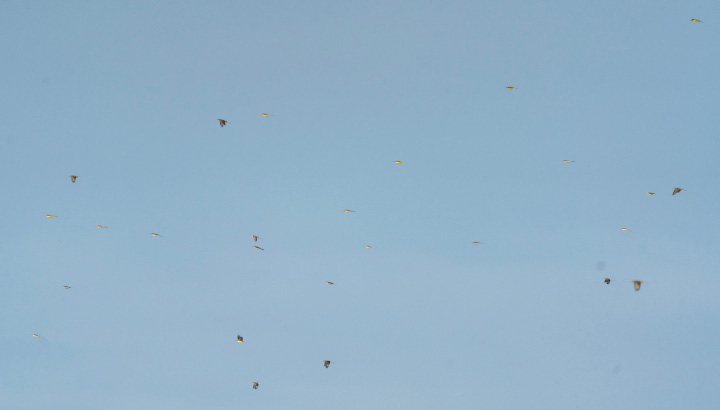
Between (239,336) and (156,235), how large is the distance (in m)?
15.1

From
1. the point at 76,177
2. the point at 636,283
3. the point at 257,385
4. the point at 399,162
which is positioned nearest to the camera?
the point at 636,283

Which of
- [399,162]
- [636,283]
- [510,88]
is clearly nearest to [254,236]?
[399,162]

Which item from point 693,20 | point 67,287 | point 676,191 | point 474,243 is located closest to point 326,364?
point 474,243

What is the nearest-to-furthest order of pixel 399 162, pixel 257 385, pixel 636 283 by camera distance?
pixel 636 283 < pixel 399 162 < pixel 257 385

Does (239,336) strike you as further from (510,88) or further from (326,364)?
(510,88)

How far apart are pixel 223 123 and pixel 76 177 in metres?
21.4

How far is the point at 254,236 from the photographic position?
137m

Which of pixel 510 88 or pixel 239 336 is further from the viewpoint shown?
pixel 239 336

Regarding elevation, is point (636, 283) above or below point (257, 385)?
above

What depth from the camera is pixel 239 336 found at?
423 feet

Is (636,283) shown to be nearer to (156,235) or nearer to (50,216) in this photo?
(156,235)

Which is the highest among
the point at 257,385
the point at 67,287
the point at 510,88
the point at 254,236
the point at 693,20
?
the point at 693,20

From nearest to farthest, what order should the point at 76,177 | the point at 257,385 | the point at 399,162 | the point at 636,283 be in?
the point at 636,283
the point at 399,162
the point at 76,177
the point at 257,385

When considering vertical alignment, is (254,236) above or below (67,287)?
above
